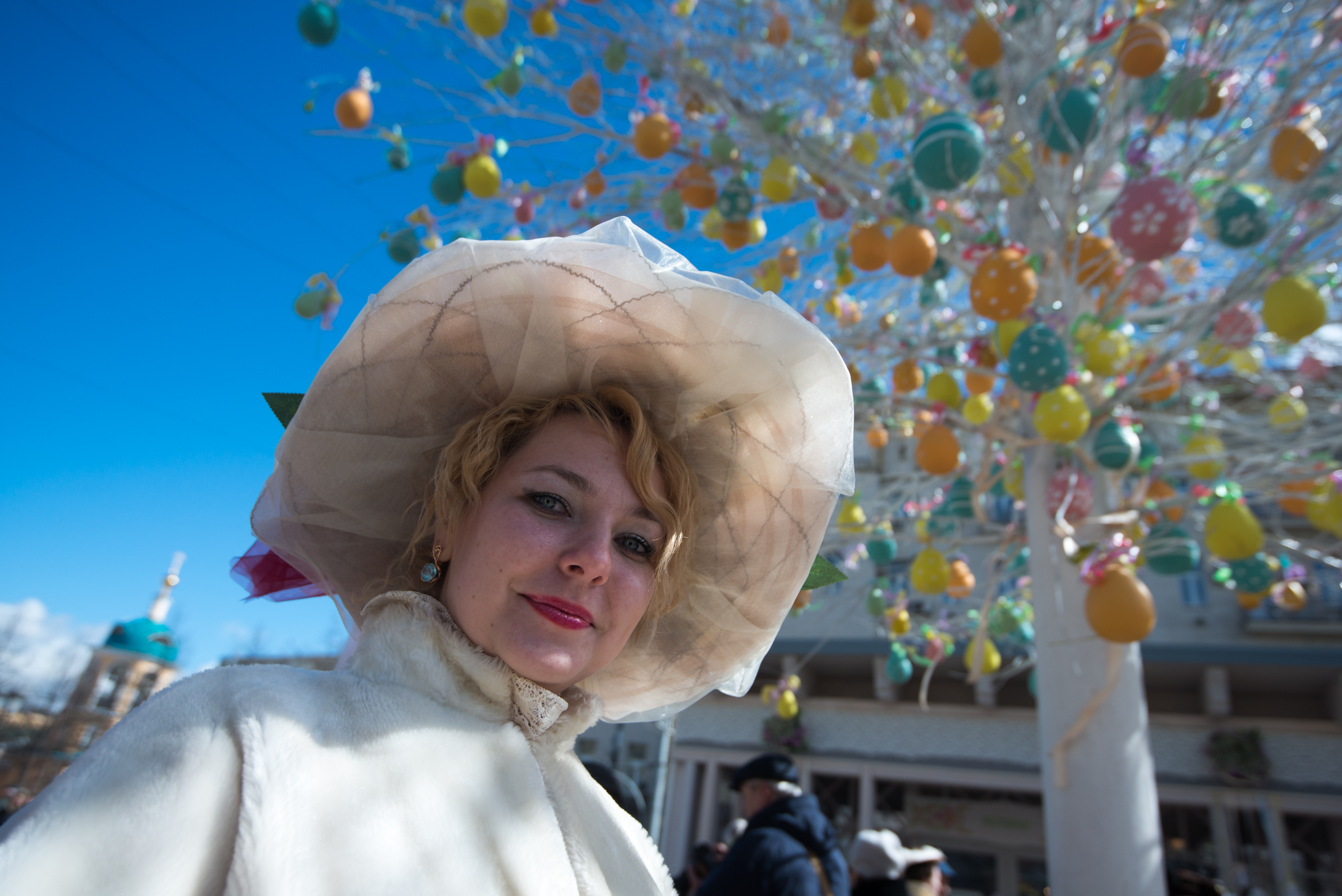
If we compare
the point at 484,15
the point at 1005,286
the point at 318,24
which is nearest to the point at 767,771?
the point at 1005,286

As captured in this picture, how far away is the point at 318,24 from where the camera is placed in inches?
147

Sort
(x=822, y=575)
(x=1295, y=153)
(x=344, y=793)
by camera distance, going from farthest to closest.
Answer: (x=1295, y=153) < (x=822, y=575) < (x=344, y=793)

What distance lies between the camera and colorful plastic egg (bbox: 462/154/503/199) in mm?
3787

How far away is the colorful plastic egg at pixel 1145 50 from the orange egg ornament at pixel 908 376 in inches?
74.3

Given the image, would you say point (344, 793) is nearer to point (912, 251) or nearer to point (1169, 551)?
point (912, 251)

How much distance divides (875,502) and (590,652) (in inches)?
166

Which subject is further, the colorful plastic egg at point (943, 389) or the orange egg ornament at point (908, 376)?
the orange egg ornament at point (908, 376)

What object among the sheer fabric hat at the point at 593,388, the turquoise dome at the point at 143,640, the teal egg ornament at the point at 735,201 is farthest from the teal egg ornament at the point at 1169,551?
the turquoise dome at the point at 143,640

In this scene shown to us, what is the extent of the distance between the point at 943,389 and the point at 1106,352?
0.84 meters

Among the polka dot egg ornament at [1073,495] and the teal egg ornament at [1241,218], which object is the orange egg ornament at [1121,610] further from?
the teal egg ornament at [1241,218]

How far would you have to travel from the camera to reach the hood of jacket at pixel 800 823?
8.74 feet

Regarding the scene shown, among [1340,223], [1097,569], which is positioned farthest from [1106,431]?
[1340,223]

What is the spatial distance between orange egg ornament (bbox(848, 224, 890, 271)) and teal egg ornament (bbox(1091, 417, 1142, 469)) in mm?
1235

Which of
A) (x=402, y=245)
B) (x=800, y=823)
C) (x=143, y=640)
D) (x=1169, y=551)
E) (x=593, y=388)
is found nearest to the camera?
(x=593, y=388)
